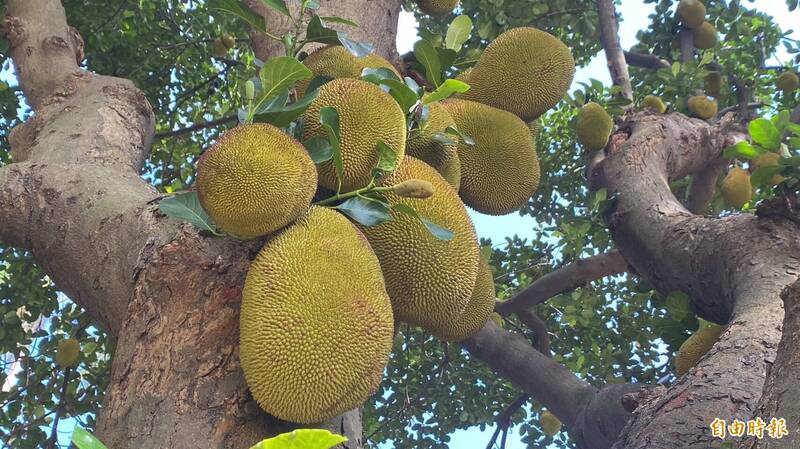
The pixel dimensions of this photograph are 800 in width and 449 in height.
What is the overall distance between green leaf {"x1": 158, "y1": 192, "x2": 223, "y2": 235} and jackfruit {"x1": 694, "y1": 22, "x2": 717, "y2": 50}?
2769 mm

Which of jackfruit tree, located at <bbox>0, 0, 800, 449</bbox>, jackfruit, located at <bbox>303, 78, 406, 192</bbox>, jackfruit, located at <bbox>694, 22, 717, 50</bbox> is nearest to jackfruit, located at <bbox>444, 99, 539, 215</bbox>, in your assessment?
jackfruit tree, located at <bbox>0, 0, 800, 449</bbox>

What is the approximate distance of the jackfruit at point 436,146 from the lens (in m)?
1.46

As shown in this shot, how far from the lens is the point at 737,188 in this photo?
272 cm

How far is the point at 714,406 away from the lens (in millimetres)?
1136

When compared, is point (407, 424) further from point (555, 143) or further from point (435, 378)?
point (555, 143)

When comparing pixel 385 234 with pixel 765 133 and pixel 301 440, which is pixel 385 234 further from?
pixel 765 133

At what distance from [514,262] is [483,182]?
1.92 metres

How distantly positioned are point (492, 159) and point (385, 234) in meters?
0.56

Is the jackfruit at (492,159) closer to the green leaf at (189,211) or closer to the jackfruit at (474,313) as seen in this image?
the jackfruit at (474,313)

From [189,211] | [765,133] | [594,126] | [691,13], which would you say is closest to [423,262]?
[189,211]

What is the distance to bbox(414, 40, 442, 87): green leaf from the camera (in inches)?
65.6

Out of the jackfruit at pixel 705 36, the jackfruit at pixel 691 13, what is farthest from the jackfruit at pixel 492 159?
the jackfruit at pixel 705 36

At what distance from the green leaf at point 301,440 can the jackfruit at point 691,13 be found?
3.14 m

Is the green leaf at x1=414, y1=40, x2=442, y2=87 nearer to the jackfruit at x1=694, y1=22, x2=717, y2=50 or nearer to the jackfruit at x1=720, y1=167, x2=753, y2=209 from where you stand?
the jackfruit at x1=720, y1=167, x2=753, y2=209
